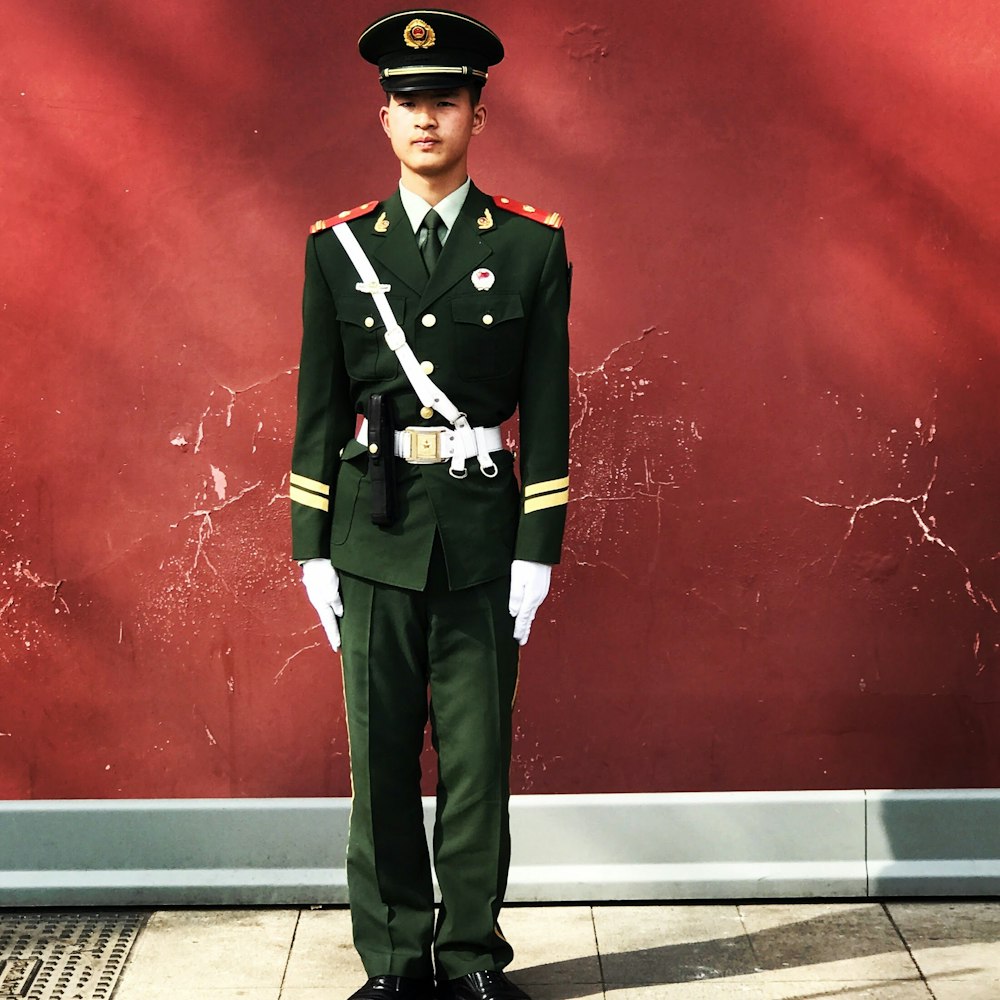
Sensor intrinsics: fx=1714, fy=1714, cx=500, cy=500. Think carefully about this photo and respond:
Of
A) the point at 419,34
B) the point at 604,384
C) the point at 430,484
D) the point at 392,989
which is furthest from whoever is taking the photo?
the point at 604,384

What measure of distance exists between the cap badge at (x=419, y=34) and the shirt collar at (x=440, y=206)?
270mm

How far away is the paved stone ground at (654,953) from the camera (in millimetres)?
3447

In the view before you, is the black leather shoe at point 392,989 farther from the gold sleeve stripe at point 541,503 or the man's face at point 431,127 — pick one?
the man's face at point 431,127

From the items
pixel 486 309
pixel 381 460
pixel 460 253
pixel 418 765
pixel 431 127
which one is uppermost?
pixel 431 127

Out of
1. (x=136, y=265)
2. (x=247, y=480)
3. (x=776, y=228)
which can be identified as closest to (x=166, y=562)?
(x=247, y=480)

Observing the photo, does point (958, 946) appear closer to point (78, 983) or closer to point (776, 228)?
point (776, 228)

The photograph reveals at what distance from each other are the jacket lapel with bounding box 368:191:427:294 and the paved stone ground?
144 cm

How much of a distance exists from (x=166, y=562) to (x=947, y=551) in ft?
5.79

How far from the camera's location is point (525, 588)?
3.23 m

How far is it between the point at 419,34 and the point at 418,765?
1390 millimetres

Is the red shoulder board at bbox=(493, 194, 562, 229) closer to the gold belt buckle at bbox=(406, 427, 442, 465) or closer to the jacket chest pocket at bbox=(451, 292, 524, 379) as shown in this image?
the jacket chest pocket at bbox=(451, 292, 524, 379)

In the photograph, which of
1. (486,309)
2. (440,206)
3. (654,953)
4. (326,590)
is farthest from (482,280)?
(654,953)

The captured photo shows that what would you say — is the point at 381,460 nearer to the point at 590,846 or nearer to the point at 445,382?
the point at 445,382

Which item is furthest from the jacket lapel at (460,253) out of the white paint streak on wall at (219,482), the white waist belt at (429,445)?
the white paint streak on wall at (219,482)
